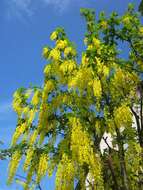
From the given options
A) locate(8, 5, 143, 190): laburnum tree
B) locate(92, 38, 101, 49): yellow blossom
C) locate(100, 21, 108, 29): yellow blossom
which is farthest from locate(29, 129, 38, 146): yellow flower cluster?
locate(100, 21, 108, 29): yellow blossom

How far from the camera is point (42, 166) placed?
47.5 ft

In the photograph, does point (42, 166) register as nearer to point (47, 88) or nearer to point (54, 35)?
point (47, 88)

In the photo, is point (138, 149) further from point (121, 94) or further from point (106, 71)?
point (106, 71)

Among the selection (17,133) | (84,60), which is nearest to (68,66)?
(84,60)

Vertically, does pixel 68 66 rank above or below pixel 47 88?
above

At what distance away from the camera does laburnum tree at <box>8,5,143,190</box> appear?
45.9 ft

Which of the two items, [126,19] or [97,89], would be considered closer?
[97,89]

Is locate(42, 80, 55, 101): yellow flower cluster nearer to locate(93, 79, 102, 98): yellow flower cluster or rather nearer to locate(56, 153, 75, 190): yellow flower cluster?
locate(93, 79, 102, 98): yellow flower cluster

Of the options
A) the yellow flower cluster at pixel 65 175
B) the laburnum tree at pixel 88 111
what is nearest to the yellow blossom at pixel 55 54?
the laburnum tree at pixel 88 111

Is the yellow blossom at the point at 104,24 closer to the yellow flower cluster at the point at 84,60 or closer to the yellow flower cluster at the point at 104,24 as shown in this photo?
the yellow flower cluster at the point at 104,24

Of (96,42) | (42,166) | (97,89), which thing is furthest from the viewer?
(96,42)

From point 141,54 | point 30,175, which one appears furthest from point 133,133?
point 30,175

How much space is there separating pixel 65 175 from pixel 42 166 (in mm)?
1297

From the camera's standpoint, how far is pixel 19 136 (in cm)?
1666
